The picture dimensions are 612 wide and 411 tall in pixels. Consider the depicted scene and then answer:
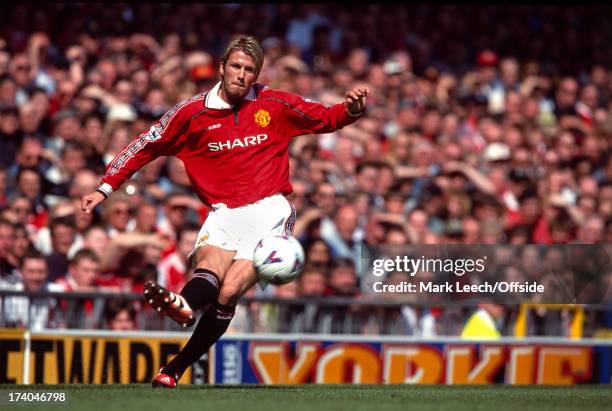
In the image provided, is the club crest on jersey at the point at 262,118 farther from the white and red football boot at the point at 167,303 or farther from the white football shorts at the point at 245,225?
the white and red football boot at the point at 167,303

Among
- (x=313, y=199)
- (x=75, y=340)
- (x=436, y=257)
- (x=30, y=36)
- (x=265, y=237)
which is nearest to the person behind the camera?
(x=265, y=237)

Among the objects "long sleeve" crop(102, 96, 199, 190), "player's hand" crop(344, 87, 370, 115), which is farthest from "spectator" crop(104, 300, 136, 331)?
"player's hand" crop(344, 87, 370, 115)

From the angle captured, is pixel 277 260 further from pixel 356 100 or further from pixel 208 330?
pixel 356 100

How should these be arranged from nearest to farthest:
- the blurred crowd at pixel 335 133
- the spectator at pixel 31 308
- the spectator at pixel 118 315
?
the spectator at pixel 31 308 → the spectator at pixel 118 315 → the blurred crowd at pixel 335 133

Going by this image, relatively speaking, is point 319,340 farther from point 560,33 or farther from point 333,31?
point 560,33

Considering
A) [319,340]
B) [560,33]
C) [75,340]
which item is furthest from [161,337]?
[560,33]

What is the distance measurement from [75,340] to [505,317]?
4.03 m

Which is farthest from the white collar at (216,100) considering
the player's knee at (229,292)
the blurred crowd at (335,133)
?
the blurred crowd at (335,133)

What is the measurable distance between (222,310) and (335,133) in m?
7.17

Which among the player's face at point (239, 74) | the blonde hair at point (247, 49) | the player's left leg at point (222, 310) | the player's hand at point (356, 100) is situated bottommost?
the player's left leg at point (222, 310)

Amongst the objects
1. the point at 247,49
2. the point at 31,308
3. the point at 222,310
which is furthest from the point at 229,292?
the point at 31,308

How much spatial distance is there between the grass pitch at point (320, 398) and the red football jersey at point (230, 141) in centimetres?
138

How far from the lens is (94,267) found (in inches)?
446

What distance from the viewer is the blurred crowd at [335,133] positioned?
1189cm
